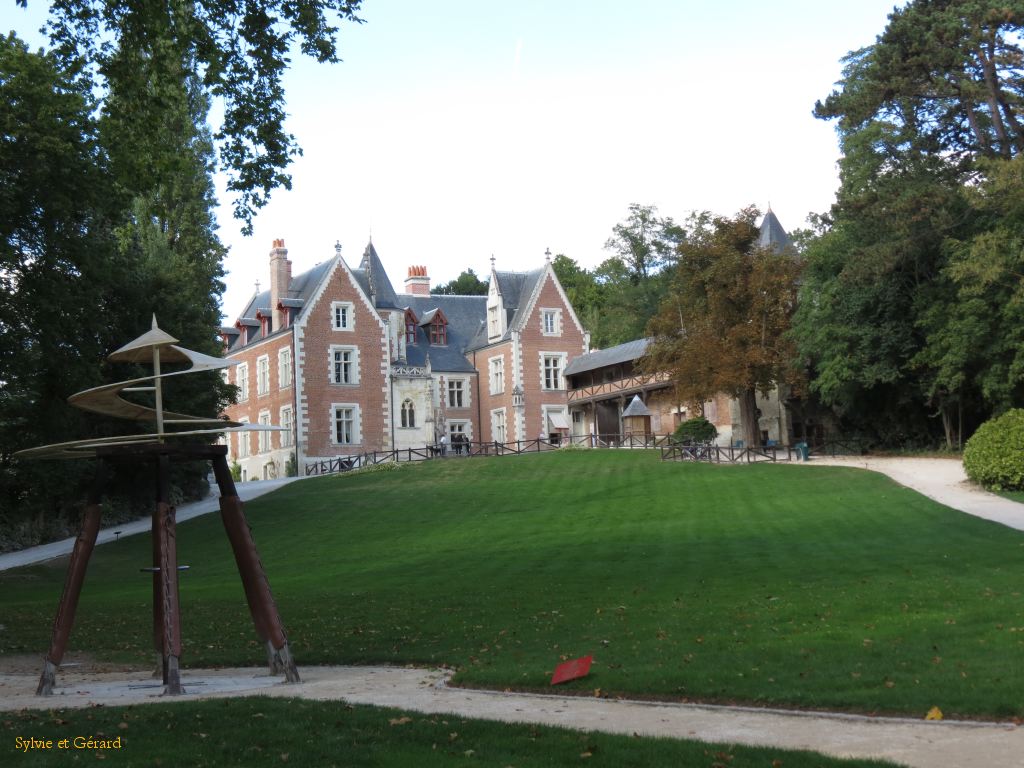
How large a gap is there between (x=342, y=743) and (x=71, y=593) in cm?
494

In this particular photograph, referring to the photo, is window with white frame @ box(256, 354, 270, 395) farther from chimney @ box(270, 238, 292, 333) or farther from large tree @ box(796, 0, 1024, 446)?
large tree @ box(796, 0, 1024, 446)

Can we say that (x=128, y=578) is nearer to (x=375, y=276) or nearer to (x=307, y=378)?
(x=307, y=378)

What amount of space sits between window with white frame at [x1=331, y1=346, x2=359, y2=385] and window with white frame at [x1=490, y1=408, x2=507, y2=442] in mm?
9551

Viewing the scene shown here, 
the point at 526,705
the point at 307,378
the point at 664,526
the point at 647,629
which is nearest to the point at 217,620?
the point at 647,629

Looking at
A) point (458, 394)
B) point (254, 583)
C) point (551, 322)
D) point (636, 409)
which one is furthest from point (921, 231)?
point (254, 583)

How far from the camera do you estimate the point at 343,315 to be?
55.4 m

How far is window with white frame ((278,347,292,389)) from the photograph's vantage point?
180 feet

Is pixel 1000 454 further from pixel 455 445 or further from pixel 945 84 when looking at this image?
pixel 455 445

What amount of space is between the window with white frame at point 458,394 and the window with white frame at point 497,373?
78.7 inches

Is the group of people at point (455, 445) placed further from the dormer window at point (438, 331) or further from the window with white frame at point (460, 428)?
the dormer window at point (438, 331)

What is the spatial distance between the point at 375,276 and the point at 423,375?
6.86 metres

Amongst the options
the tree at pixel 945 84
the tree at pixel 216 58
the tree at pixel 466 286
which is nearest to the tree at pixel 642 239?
the tree at pixel 466 286

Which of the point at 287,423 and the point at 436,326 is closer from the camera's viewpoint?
the point at 287,423

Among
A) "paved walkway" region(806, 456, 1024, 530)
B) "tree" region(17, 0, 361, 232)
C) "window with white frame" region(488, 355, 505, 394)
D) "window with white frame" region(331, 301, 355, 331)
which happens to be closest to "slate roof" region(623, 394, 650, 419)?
"window with white frame" region(488, 355, 505, 394)
